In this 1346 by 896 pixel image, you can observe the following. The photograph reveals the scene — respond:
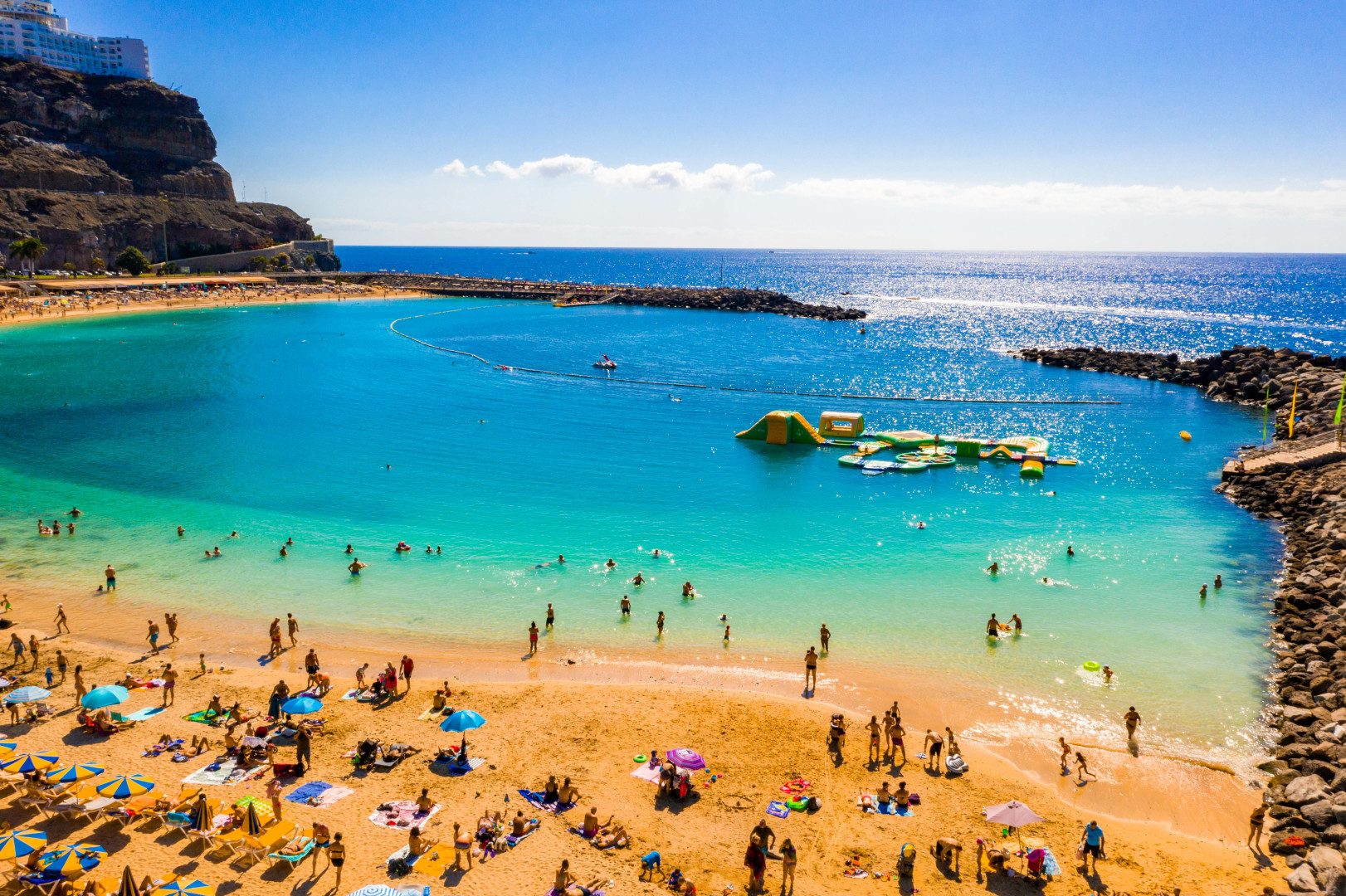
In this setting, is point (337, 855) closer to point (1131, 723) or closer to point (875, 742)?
point (875, 742)

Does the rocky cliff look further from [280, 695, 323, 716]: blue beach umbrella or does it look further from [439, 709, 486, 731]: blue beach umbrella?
[439, 709, 486, 731]: blue beach umbrella

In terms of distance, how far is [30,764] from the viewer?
16.9 m

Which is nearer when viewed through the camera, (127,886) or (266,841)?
(127,886)

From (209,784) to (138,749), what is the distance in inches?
118

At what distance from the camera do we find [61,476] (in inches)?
1697

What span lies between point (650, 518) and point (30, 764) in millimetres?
25546

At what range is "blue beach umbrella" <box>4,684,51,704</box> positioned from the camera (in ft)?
65.8

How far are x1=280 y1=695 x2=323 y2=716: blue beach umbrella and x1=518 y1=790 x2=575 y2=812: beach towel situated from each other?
20.3ft

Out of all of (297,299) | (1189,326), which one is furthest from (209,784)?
(1189,326)

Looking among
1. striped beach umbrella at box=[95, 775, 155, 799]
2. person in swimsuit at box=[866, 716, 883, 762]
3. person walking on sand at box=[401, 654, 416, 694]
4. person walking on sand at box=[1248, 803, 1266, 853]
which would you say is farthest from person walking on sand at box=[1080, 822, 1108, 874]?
striped beach umbrella at box=[95, 775, 155, 799]

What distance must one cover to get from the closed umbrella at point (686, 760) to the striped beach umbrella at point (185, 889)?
30.6ft

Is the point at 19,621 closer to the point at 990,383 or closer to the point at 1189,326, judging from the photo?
the point at 990,383

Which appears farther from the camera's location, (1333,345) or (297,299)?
(297,299)

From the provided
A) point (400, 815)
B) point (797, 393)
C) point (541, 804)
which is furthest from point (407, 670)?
point (797, 393)
